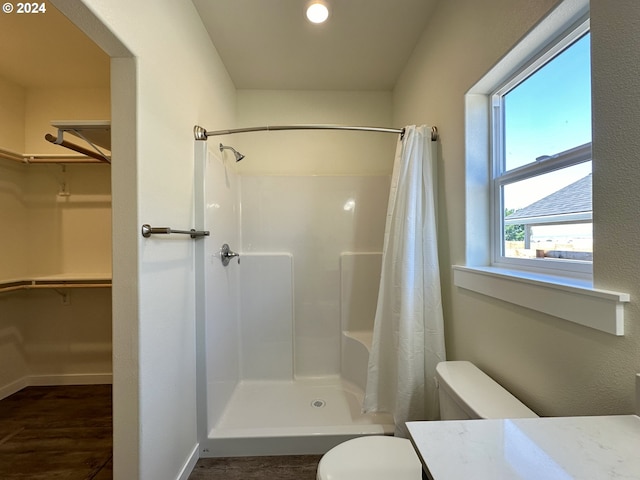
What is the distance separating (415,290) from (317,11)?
1.62 metres

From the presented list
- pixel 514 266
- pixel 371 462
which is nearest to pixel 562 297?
pixel 514 266

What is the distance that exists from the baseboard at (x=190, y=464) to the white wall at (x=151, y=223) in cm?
3

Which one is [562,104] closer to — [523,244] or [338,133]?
[523,244]

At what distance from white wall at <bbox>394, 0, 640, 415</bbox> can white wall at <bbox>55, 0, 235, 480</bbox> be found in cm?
138

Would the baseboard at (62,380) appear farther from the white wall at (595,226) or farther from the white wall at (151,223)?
the white wall at (595,226)

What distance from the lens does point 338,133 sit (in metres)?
2.44

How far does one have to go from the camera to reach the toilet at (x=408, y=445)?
872 mm

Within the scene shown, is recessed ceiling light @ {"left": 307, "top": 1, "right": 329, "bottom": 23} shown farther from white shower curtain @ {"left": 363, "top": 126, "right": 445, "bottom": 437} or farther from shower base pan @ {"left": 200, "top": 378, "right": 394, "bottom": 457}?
shower base pan @ {"left": 200, "top": 378, "right": 394, "bottom": 457}

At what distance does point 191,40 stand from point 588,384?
2.19 m

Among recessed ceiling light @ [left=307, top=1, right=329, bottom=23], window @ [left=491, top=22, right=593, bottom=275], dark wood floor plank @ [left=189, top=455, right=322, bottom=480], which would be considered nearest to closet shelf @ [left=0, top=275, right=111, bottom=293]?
dark wood floor plank @ [left=189, top=455, right=322, bottom=480]

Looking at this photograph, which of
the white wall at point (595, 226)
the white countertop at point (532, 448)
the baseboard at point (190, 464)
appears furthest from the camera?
the baseboard at point (190, 464)

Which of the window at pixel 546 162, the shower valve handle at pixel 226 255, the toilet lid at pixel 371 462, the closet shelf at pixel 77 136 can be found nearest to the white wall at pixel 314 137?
the shower valve handle at pixel 226 255

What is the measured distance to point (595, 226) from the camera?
0.71m

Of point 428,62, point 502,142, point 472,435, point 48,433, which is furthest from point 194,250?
point 428,62
